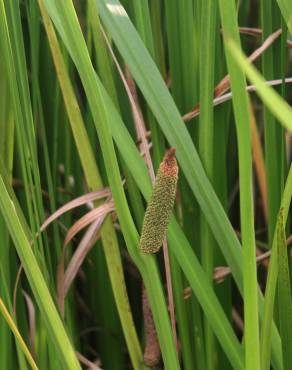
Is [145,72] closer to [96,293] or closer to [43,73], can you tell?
[43,73]

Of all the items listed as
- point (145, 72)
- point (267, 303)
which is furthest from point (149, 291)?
point (145, 72)

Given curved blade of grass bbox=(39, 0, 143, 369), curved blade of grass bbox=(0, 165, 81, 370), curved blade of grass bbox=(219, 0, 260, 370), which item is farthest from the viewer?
curved blade of grass bbox=(39, 0, 143, 369)

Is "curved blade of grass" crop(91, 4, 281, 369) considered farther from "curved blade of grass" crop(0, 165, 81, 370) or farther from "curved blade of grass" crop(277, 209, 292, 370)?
"curved blade of grass" crop(0, 165, 81, 370)

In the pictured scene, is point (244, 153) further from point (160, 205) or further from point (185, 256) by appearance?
point (185, 256)

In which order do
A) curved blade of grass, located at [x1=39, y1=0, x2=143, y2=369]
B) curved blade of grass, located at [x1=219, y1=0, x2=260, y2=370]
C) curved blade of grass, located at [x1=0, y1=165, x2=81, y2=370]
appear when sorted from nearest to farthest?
1. curved blade of grass, located at [x1=219, y1=0, x2=260, y2=370]
2. curved blade of grass, located at [x1=0, y1=165, x2=81, y2=370]
3. curved blade of grass, located at [x1=39, y1=0, x2=143, y2=369]

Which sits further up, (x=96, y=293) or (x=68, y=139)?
(x=68, y=139)

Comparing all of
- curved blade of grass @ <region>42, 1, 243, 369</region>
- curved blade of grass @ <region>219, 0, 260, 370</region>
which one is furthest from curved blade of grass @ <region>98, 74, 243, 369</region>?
curved blade of grass @ <region>219, 0, 260, 370</region>
